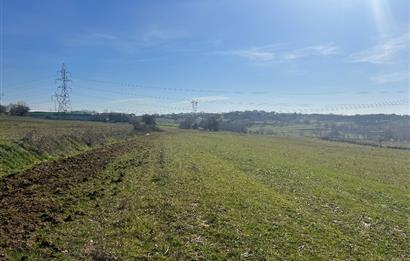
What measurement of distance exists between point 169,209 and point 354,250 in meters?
7.41

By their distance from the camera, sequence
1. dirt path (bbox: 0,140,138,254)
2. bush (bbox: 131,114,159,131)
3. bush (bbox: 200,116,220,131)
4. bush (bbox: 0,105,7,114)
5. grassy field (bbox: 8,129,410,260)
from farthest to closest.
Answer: bush (bbox: 200,116,220,131), bush (bbox: 0,105,7,114), bush (bbox: 131,114,159,131), dirt path (bbox: 0,140,138,254), grassy field (bbox: 8,129,410,260)

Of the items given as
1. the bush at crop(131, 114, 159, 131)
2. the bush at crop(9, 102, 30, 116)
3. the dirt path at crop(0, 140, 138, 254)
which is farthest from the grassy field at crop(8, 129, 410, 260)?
the bush at crop(9, 102, 30, 116)

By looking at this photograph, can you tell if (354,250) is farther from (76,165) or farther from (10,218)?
(76,165)

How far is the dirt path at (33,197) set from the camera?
1245cm

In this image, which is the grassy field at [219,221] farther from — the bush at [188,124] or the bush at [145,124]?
the bush at [188,124]

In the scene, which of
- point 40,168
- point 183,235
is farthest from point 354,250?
point 40,168

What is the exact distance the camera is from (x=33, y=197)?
17.5 metres

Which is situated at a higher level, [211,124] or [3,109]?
[3,109]

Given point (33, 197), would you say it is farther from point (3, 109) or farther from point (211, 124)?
point (211, 124)

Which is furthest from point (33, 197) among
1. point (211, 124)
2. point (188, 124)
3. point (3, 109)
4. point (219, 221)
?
point (188, 124)

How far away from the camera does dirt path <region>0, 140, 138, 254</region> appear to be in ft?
40.8

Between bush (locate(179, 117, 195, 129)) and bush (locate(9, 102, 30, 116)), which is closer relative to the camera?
bush (locate(9, 102, 30, 116))

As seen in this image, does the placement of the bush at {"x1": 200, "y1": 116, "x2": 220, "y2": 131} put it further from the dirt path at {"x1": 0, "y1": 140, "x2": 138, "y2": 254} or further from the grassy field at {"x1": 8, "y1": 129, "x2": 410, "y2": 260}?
the grassy field at {"x1": 8, "y1": 129, "x2": 410, "y2": 260}

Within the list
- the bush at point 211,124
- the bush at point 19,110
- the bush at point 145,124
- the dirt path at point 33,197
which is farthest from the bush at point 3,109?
the dirt path at point 33,197
